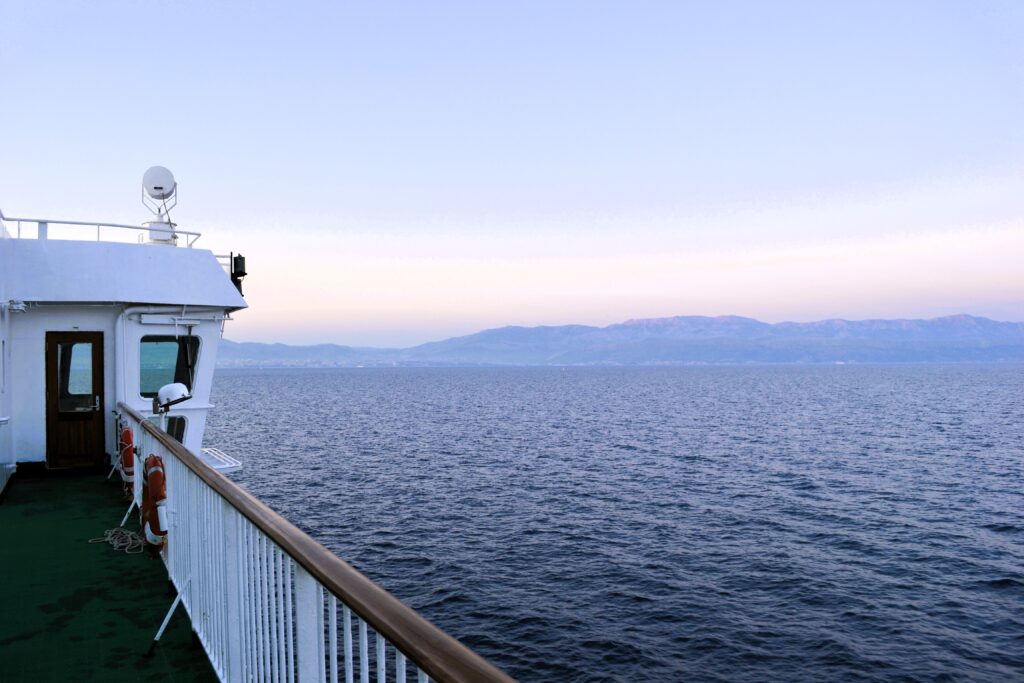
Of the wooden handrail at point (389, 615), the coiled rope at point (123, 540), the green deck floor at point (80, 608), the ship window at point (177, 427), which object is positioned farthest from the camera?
the ship window at point (177, 427)

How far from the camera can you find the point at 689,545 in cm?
1864

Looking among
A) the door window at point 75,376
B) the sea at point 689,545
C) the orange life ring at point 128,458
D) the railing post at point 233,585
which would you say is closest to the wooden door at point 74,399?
the door window at point 75,376

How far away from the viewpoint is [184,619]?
496 cm

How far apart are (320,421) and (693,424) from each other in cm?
3052

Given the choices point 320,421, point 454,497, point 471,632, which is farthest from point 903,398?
point 471,632

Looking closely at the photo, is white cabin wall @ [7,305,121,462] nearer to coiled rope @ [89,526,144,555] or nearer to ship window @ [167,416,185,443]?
ship window @ [167,416,185,443]

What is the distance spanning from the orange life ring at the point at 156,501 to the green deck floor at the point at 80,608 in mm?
443

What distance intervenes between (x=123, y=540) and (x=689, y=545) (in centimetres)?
1515

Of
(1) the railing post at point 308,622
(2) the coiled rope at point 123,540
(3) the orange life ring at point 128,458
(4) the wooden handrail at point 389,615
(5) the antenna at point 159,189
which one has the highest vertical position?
(5) the antenna at point 159,189

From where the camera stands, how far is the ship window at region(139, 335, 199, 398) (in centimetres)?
1152

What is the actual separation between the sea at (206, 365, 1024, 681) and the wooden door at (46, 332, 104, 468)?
7141 mm

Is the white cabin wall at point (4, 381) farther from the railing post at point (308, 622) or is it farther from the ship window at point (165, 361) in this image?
the railing post at point (308, 622)

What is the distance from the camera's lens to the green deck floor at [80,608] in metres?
4.16

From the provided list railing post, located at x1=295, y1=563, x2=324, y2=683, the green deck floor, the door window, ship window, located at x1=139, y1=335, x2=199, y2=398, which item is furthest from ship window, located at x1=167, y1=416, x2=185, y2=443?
railing post, located at x1=295, y1=563, x2=324, y2=683
